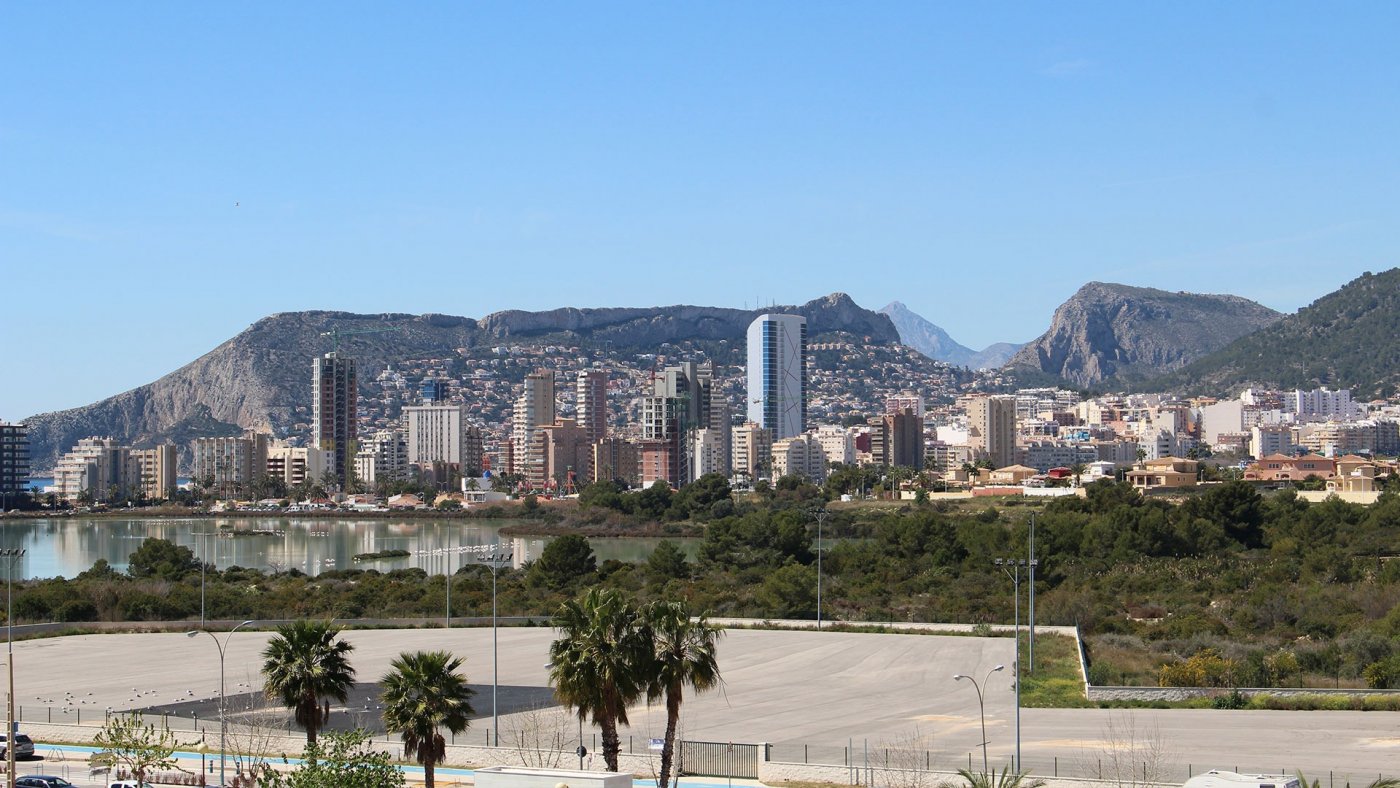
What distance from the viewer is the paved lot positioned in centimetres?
2647

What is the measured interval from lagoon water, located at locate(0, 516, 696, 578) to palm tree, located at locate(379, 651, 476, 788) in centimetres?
4786

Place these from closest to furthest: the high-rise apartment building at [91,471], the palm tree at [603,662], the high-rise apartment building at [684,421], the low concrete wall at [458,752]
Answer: the palm tree at [603,662], the low concrete wall at [458,752], the high-rise apartment building at [684,421], the high-rise apartment building at [91,471]

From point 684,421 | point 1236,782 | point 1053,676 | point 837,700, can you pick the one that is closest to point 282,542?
point 684,421

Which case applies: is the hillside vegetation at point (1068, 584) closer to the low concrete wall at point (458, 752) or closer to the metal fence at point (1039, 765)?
the metal fence at point (1039, 765)

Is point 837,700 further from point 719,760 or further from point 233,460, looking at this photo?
point 233,460

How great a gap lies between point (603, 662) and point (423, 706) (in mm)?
2322

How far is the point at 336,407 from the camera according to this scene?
18588 cm

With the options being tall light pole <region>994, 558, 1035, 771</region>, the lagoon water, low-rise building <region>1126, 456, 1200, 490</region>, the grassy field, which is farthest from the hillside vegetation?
low-rise building <region>1126, 456, 1200, 490</region>

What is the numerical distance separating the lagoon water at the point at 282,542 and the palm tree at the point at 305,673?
151 ft

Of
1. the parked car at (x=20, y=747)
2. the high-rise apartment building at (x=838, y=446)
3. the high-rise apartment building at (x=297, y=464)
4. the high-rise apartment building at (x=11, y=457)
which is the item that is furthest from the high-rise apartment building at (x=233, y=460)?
the parked car at (x=20, y=747)

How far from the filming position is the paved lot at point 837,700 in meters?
26.5

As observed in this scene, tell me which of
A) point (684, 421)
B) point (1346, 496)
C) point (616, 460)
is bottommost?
point (1346, 496)

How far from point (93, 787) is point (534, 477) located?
152 m

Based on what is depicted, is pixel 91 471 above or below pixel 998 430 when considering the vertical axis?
below
